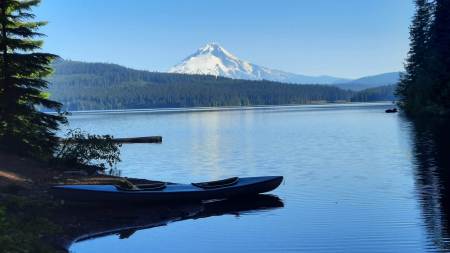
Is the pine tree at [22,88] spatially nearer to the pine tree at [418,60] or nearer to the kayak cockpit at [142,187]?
the kayak cockpit at [142,187]

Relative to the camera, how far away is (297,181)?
34.4 m

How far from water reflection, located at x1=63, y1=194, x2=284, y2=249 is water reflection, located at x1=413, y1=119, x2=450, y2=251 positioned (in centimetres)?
714

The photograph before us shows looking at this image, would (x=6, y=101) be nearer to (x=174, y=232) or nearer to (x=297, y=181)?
(x=174, y=232)

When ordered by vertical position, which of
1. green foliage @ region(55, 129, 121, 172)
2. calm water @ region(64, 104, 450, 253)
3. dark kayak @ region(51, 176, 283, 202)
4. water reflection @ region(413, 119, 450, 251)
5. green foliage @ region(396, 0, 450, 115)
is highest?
green foliage @ region(396, 0, 450, 115)

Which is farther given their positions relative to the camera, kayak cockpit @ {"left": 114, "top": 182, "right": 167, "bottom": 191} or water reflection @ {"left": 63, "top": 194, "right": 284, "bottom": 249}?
kayak cockpit @ {"left": 114, "top": 182, "right": 167, "bottom": 191}

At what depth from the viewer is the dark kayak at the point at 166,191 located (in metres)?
24.1

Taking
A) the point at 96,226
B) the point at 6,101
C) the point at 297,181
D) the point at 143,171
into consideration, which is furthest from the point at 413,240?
the point at 143,171

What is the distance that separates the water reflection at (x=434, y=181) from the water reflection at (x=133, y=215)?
281 inches

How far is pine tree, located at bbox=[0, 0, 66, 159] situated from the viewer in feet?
102

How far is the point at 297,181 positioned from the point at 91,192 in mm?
14603

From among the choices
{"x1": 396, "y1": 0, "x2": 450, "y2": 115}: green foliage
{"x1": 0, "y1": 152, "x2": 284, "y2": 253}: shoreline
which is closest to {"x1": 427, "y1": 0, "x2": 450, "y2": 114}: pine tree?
{"x1": 396, "y1": 0, "x2": 450, "y2": 115}: green foliage

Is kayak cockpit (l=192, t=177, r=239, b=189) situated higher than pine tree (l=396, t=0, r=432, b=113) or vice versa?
pine tree (l=396, t=0, r=432, b=113)

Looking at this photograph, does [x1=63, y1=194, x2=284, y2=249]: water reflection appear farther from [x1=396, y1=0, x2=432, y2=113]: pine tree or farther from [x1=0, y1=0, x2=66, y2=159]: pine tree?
[x1=396, y1=0, x2=432, y2=113]: pine tree

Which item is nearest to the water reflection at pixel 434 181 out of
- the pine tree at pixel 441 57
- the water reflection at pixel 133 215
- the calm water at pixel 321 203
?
the calm water at pixel 321 203
